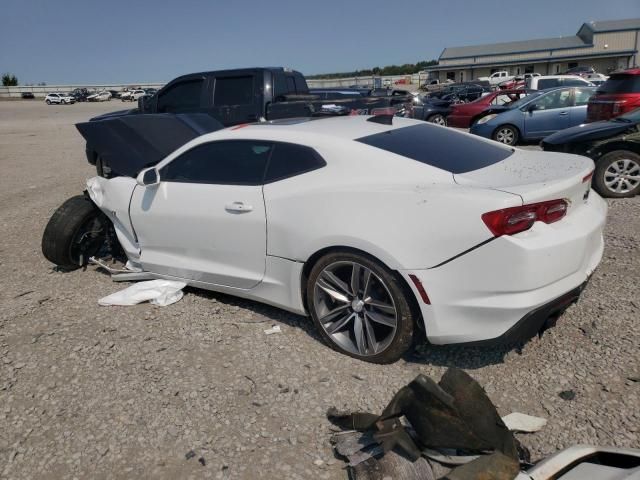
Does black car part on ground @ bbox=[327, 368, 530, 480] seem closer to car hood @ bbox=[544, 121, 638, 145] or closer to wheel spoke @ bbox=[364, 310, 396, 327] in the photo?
wheel spoke @ bbox=[364, 310, 396, 327]

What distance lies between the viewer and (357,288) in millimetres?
3223

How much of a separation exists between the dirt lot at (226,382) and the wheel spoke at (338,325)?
0.52 ft

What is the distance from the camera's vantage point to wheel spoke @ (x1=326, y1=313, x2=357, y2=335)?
3362 millimetres

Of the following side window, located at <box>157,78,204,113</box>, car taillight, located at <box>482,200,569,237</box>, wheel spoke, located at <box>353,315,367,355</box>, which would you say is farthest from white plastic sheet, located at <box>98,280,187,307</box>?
side window, located at <box>157,78,204,113</box>

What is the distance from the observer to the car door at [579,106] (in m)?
12.0

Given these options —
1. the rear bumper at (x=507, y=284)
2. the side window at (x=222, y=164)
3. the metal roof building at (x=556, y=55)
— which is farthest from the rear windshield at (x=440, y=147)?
the metal roof building at (x=556, y=55)

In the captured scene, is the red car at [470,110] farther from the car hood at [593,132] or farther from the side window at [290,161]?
the side window at [290,161]

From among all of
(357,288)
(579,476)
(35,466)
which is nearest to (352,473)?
(579,476)

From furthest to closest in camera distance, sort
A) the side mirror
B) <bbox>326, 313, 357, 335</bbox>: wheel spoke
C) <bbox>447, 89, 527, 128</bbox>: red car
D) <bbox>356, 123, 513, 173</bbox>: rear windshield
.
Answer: <bbox>447, 89, 527, 128</bbox>: red car → the side mirror → <bbox>326, 313, 357, 335</bbox>: wheel spoke → <bbox>356, 123, 513, 173</bbox>: rear windshield

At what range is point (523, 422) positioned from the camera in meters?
2.69

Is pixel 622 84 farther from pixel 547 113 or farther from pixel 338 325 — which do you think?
pixel 338 325

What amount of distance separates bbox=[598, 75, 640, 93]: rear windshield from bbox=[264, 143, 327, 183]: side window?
859 cm

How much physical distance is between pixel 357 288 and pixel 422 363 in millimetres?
654

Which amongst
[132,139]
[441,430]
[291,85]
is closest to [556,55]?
[291,85]
